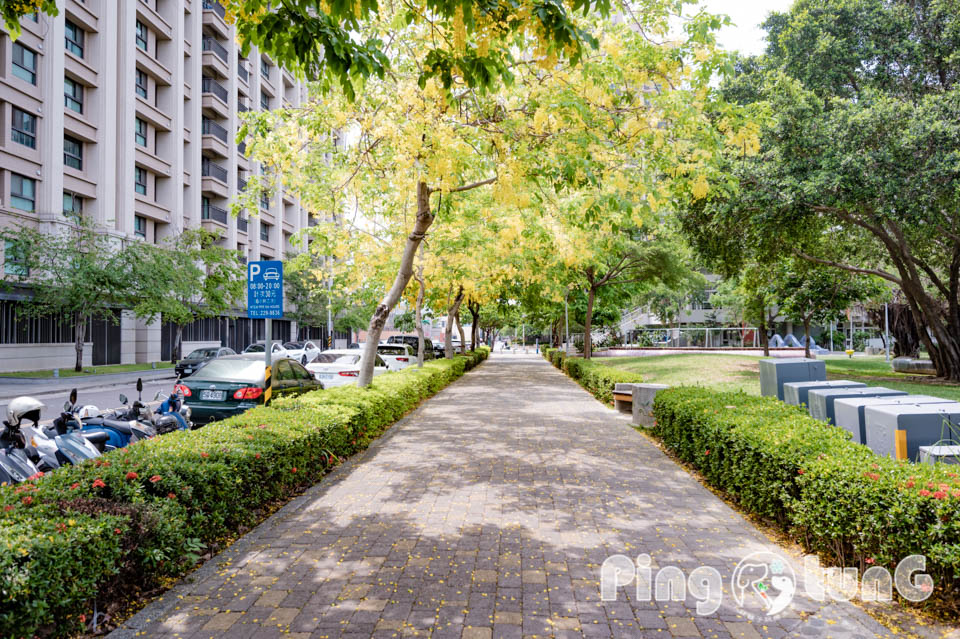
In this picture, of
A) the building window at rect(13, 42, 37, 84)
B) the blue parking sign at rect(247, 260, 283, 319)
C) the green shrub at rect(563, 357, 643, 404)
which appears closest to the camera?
the blue parking sign at rect(247, 260, 283, 319)

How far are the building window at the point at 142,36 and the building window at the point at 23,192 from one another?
11236 millimetres

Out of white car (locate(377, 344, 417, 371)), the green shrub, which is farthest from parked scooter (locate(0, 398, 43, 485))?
white car (locate(377, 344, 417, 371))

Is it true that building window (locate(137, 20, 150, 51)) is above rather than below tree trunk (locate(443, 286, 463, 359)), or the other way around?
above

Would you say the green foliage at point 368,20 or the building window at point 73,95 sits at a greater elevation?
the building window at point 73,95

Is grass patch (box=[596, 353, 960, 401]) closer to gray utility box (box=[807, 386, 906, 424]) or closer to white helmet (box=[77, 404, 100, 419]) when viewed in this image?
gray utility box (box=[807, 386, 906, 424])

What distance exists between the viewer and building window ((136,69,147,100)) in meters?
32.2

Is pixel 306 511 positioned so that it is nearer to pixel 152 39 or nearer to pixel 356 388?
pixel 356 388

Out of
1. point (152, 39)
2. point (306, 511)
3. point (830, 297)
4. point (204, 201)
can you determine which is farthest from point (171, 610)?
point (204, 201)

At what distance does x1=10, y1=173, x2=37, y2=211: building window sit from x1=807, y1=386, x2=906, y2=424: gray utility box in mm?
29246

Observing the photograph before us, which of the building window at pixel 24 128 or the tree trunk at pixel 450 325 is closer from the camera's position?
the building window at pixel 24 128

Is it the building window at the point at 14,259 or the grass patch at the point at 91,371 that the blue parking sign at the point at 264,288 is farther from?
the grass patch at the point at 91,371

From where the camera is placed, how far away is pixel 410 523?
567cm

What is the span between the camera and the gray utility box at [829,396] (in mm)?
7344

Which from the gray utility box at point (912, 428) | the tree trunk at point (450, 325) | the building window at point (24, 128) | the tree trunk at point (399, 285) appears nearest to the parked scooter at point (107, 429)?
the tree trunk at point (399, 285)
